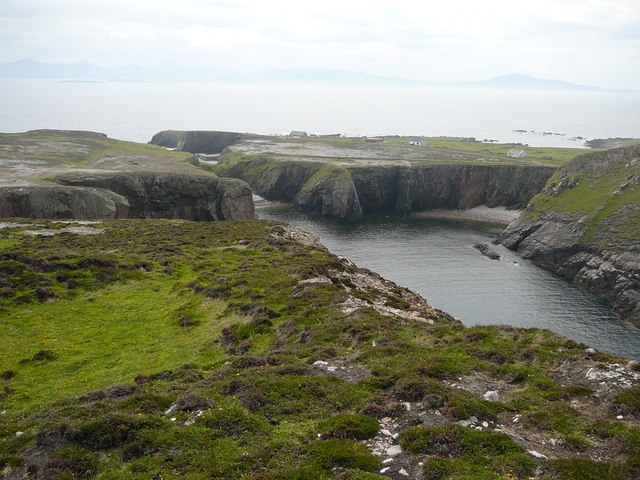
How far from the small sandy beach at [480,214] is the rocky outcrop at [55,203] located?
297 ft

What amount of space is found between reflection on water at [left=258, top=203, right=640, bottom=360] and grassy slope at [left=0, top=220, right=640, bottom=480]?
35.9 meters

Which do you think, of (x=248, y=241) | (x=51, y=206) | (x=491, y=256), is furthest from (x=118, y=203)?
(x=491, y=256)

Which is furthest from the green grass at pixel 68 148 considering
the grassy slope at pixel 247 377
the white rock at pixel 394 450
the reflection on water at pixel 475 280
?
the white rock at pixel 394 450

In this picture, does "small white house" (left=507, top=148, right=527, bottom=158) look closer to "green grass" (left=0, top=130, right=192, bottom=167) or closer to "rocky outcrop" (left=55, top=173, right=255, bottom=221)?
"rocky outcrop" (left=55, top=173, right=255, bottom=221)

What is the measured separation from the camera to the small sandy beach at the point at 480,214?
139000mm

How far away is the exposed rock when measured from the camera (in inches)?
3942

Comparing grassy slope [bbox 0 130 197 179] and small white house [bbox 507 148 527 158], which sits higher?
small white house [bbox 507 148 527 158]

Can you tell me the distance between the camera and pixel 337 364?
23531mm

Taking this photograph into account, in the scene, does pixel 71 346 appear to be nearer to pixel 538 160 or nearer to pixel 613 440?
pixel 613 440

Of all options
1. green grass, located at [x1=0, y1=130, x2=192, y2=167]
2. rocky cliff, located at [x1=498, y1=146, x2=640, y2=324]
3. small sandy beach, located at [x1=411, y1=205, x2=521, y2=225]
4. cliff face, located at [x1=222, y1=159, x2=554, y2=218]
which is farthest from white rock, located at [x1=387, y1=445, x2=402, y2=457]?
cliff face, located at [x1=222, y1=159, x2=554, y2=218]

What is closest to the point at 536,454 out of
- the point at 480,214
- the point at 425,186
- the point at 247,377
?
the point at 247,377

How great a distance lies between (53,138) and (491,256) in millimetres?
141614

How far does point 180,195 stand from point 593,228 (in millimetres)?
86806

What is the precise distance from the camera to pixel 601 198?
102938 mm
